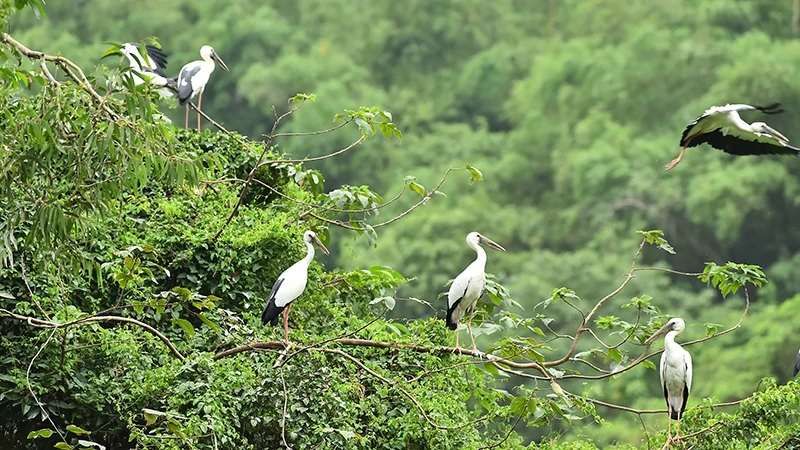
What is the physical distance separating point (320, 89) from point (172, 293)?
81.1 feet

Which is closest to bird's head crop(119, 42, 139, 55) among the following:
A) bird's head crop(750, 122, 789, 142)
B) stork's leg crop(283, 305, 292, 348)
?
stork's leg crop(283, 305, 292, 348)

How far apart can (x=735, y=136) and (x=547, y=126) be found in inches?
940

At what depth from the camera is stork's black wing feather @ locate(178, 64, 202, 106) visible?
10.0 meters

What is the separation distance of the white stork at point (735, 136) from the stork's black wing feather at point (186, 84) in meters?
3.74

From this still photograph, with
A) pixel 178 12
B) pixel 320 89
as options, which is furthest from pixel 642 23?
pixel 178 12

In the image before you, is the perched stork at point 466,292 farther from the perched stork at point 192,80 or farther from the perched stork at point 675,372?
the perched stork at point 192,80

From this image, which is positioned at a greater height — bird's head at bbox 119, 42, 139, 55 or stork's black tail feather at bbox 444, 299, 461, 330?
bird's head at bbox 119, 42, 139, 55

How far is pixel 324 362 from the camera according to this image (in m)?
6.34

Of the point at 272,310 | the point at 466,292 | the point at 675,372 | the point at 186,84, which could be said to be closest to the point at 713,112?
the point at 675,372

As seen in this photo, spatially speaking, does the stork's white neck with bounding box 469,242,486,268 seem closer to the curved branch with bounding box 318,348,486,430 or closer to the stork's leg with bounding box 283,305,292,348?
the curved branch with bounding box 318,348,486,430

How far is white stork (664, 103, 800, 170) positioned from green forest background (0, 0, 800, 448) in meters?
11.8

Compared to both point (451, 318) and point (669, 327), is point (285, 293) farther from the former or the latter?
point (669, 327)

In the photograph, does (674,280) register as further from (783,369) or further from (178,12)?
(178,12)

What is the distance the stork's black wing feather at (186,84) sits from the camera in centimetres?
1001
